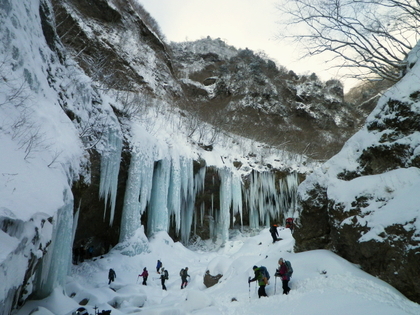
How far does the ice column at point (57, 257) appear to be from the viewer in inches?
201

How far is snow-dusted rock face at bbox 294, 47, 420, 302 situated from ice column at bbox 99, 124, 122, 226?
7.38 m

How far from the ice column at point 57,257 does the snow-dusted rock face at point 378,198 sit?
628cm

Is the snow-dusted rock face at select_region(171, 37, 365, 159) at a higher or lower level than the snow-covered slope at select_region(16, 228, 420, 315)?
higher

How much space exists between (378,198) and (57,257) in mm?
7185

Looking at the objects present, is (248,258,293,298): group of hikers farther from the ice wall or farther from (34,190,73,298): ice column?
the ice wall

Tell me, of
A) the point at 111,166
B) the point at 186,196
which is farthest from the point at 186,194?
the point at 111,166

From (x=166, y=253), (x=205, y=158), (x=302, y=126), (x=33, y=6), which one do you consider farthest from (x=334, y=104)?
(x=33, y=6)

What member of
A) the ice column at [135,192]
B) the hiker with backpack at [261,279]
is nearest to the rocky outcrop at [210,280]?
the hiker with backpack at [261,279]

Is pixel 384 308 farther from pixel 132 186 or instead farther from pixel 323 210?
pixel 132 186

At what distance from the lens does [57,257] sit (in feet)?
18.2

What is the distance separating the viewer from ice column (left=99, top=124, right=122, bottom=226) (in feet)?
34.1

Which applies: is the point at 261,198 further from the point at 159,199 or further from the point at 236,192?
the point at 159,199

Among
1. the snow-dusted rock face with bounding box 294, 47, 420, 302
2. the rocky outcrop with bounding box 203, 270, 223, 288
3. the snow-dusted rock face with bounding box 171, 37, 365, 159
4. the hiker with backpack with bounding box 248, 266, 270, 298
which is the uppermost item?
the snow-dusted rock face with bounding box 171, 37, 365, 159

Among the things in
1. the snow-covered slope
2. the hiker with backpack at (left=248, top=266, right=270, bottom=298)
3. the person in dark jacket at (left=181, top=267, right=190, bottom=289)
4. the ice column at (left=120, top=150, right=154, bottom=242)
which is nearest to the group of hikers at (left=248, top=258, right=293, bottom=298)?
the hiker with backpack at (left=248, top=266, right=270, bottom=298)
